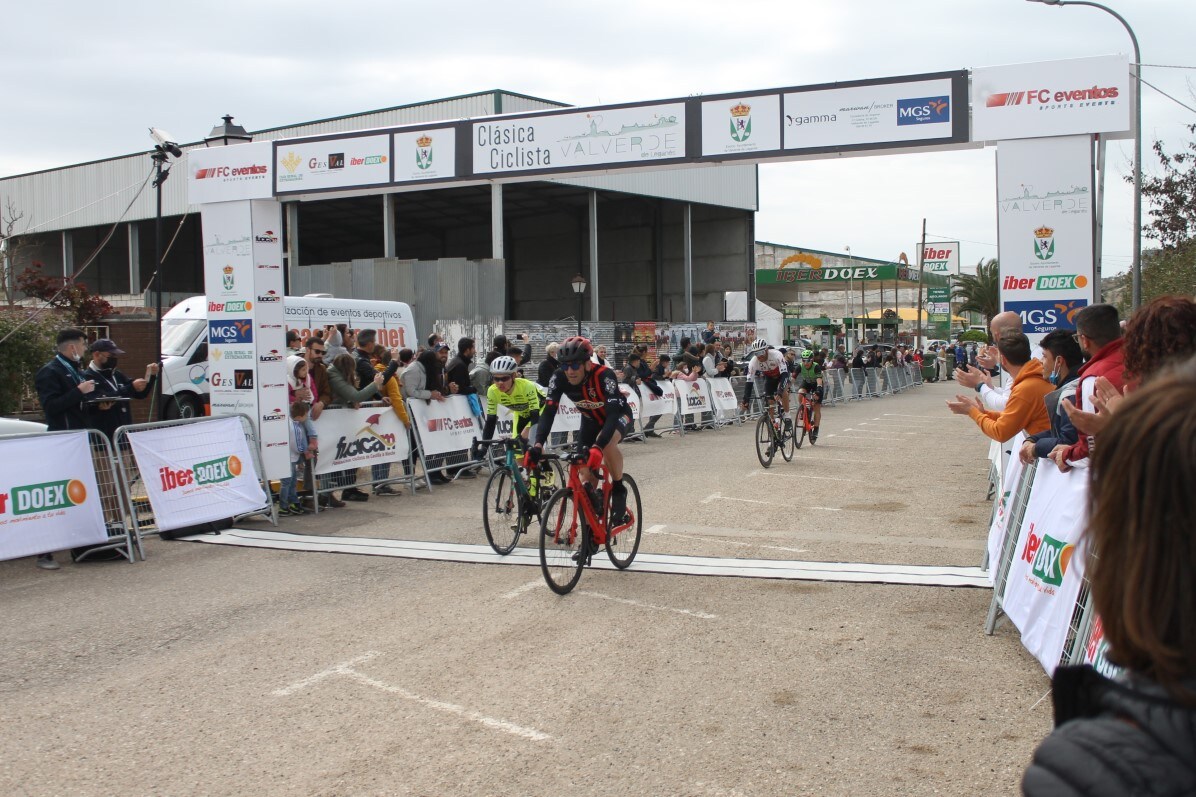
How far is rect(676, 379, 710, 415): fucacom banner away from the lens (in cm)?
2000

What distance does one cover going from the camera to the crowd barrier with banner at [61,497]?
26.7 ft

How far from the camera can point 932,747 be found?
4402mm

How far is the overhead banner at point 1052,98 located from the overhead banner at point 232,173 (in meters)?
7.94

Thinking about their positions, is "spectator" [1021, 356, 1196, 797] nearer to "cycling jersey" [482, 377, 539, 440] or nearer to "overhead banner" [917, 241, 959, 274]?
"cycling jersey" [482, 377, 539, 440]

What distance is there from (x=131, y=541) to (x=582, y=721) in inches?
231

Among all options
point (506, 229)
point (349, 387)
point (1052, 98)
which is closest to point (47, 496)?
point (349, 387)

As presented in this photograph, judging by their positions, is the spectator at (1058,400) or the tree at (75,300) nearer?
the spectator at (1058,400)

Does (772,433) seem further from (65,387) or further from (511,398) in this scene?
(65,387)

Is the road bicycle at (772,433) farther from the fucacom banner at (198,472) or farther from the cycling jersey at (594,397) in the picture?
the fucacom banner at (198,472)

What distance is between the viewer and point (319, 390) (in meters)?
12.0

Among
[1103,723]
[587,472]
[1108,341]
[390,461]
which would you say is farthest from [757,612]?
[390,461]

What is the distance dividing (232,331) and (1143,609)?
11.7 m

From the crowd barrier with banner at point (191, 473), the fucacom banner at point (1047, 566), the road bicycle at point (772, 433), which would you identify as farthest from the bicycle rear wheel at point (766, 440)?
the fucacom banner at point (1047, 566)

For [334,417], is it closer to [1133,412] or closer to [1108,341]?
[1108,341]
